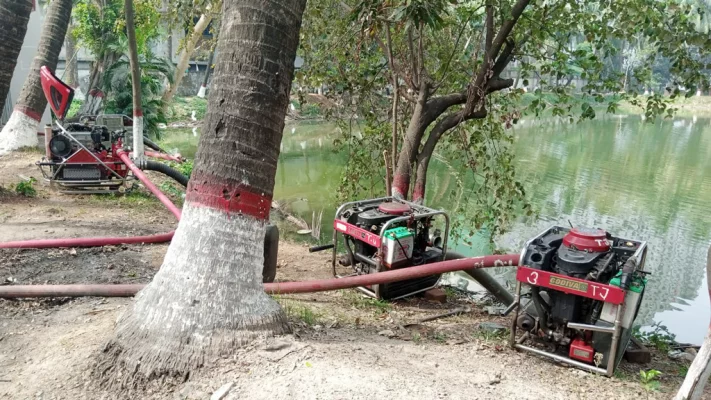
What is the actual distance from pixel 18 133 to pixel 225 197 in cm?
1026

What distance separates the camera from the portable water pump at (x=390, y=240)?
18.9 ft

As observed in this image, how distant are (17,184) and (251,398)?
7.94m

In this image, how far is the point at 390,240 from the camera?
5.69m

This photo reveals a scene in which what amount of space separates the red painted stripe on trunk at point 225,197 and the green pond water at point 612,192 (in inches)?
271

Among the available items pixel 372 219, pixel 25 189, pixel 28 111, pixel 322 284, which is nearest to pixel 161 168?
pixel 25 189

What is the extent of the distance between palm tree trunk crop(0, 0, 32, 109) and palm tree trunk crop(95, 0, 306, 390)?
565cm

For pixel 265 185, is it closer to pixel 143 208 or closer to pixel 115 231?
pixel 115 231

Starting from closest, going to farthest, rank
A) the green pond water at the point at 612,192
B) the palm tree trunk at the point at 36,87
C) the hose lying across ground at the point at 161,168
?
the hose lying across ground at the point at 161,168 < the green pond water at the point at 612,192 < the palm tree trunk at the point at 36,87

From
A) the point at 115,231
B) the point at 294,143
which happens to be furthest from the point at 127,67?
the point at 294,143

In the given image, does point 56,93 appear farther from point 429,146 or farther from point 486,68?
point 486,68

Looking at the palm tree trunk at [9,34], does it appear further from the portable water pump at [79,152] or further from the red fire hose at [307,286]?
the red fire hose at [307,286]

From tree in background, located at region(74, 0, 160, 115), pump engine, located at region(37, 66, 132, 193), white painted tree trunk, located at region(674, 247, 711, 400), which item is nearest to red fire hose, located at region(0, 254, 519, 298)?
white painted tree trunk, located at region(674, 247, 711, 400)

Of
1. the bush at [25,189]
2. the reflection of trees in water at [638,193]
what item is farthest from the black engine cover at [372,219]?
the bush at [25,189]

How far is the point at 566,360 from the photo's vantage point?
4.18 meters
